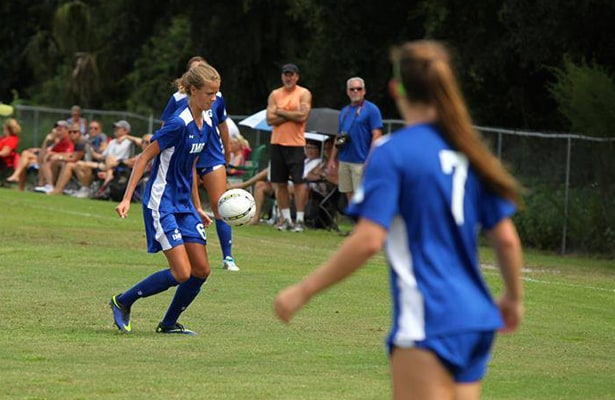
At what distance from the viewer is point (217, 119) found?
15.5 m

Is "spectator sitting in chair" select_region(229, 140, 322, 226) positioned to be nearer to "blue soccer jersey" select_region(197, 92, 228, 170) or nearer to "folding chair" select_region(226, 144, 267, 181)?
"folding chair" select_region(226, 144, 267, 181)

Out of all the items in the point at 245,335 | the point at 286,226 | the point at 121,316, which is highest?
the point at 121,316

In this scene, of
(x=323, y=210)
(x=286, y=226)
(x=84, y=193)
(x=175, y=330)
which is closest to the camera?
(x=175, y=330)

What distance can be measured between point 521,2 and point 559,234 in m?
7.60

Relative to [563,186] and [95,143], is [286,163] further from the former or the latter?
[95,143]

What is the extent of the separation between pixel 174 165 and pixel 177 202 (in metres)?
0.28

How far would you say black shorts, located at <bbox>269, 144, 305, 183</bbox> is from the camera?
862 inches

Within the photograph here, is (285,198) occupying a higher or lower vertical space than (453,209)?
lower

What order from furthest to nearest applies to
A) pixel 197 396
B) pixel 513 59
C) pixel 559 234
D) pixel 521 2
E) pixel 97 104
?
pixel 97 104, pixel 513 59, pixel 521 2, pixel 559 234, pixel 197 396

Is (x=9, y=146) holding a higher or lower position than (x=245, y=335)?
lower

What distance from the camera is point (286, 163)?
22.0 metres

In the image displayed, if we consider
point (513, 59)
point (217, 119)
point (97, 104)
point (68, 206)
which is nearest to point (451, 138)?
point (217, 119)

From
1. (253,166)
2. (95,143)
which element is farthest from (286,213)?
(95,143)

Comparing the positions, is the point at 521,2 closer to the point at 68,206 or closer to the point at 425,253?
the point at 68,206
